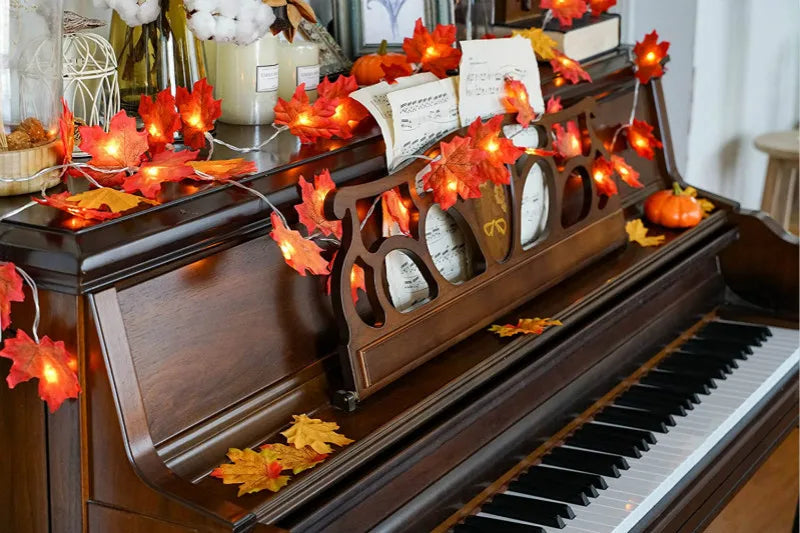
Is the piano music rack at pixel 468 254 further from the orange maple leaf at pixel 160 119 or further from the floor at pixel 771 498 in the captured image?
the floor at pixel 771 498

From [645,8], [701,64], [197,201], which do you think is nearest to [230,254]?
[197,201]

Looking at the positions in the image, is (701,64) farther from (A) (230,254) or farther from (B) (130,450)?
(B) (130,450)

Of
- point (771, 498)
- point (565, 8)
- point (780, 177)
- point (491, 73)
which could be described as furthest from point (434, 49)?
point (780, 177)

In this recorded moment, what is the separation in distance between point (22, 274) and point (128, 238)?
129 mm

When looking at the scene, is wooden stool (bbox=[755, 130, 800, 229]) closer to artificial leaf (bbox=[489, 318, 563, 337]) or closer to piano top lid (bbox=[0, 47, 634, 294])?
artificial leaf (bbox=[489, 318, 563, 337])

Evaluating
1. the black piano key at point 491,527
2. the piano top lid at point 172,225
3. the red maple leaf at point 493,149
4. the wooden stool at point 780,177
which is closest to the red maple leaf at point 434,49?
the red maple leaf at point 493,149

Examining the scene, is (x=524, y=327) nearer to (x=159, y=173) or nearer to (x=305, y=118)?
(x=305, y=118)

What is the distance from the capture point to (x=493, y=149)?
1845mm

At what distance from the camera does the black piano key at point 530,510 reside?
5.58 feet

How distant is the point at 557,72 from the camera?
90.0 inches

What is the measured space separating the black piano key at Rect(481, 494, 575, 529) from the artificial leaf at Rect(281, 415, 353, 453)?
344 mm

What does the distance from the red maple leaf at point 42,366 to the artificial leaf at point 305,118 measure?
58 cm

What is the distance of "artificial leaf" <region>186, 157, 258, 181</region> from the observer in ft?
4.97

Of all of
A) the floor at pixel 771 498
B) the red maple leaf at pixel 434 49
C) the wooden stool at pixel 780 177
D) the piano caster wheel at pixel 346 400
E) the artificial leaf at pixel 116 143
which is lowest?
the floor at pixel 771 498
